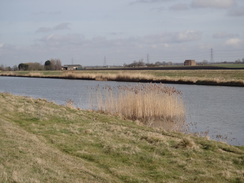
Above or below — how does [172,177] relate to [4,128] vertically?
below

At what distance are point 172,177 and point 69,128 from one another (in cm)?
479

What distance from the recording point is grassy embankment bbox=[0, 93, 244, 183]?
20.8 feet

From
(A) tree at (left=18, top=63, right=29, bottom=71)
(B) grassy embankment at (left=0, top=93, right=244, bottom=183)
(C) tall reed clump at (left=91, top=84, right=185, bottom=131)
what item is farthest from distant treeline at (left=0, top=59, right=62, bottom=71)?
(B) grassy embankment at (left=0, top=93, right=244, bottom=183)

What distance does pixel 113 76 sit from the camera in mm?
47469

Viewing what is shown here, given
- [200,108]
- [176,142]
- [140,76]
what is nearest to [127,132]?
[176,142]

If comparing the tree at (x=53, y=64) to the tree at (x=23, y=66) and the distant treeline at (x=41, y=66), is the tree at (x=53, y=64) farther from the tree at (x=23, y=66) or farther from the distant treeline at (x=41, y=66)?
the tree at (x=23, y=66)

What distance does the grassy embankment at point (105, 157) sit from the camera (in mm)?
6341

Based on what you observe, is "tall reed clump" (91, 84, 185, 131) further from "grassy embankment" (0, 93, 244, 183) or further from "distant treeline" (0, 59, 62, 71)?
"distant treeline" (0, 59, 62, 71)

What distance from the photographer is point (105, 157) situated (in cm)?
802

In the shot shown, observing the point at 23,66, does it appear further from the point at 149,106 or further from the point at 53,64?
the point at 149,106

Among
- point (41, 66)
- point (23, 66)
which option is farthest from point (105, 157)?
point (23, 66)

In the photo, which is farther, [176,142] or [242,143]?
[242,143]

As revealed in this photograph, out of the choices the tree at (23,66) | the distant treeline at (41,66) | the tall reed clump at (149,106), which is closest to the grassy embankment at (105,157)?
the tall reed clump at (149,106)

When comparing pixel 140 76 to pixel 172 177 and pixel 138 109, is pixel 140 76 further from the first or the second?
pixel 172 177
